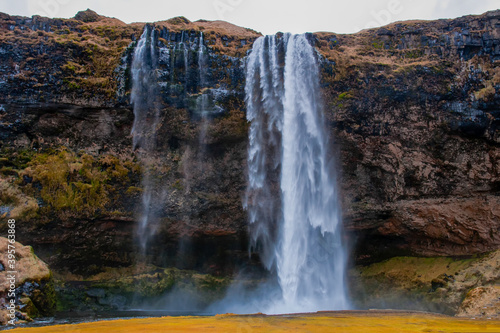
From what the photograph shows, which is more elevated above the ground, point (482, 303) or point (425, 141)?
point (425, 141)

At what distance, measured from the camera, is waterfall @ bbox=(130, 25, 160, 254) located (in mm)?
23250

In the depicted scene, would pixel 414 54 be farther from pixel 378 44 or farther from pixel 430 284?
pixel 430 284

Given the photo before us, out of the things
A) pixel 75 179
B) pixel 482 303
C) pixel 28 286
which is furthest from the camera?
pixel 75 179

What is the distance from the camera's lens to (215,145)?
2408cm

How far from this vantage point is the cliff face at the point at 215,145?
71.9 ft

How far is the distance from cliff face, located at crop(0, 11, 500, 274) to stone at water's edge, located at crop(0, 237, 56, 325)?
5851 mm

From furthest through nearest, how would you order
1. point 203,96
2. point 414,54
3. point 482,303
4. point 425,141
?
point 414,54 < point 203,96 < point 425,141 < point 482,303

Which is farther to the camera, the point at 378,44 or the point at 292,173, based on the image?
the point at 378,44

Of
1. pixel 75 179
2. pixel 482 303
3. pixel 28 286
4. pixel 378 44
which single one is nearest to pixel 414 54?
pixel 378 44

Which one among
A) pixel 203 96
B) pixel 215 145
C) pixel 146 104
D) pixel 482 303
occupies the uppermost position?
pixel 203 96

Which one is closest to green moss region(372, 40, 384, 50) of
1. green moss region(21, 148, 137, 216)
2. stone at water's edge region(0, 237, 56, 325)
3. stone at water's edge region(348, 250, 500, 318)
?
stone at water's edge region(348, 250, 500, 318)

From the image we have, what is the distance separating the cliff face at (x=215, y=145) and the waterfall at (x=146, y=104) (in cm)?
48

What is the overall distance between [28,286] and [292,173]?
48.1ft

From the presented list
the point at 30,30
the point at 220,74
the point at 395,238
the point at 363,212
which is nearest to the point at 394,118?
the point at 363,212
